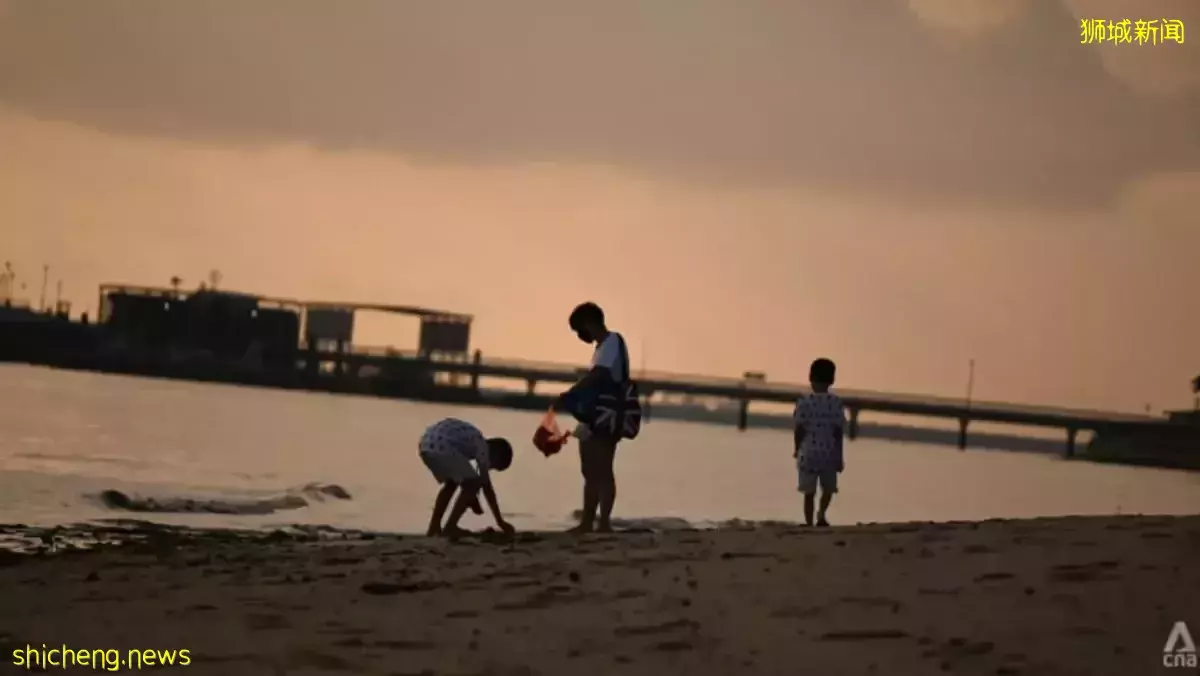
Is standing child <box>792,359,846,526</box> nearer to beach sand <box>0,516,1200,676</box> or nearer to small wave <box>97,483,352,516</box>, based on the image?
beach sand <box>0,516,1200,676</box>

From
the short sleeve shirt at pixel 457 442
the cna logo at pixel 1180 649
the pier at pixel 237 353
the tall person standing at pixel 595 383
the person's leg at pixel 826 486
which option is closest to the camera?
the cna logo at pixel 1180 649

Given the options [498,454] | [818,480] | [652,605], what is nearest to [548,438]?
[498,454]

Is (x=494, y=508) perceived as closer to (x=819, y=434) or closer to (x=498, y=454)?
(x=498, y=454)

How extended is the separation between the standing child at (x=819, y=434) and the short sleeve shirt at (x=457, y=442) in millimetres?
2071

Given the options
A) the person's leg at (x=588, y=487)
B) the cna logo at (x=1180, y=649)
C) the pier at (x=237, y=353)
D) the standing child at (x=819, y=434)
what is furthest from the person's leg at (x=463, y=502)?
the pier at (x=237, y=353)

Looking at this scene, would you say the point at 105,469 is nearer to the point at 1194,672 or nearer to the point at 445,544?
the point at 445,544

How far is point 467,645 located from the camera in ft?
16.8

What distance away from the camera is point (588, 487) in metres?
9.42

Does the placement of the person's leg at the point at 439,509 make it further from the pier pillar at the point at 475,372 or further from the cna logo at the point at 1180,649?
the pier pillar at the point at 475,372

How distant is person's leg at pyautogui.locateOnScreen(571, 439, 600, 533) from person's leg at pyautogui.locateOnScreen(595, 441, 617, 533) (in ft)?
0.09

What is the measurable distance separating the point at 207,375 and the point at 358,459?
88.6m

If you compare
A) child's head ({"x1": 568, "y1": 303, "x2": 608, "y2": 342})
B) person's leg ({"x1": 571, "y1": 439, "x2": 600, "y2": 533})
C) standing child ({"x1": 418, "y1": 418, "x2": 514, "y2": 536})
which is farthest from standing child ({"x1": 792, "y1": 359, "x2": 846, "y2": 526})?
standing child ({"x1": 418, "y1": 418, "x2": 514, "y2": 536})

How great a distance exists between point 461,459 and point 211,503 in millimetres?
10052

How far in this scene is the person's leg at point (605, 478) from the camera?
29.9 feet
